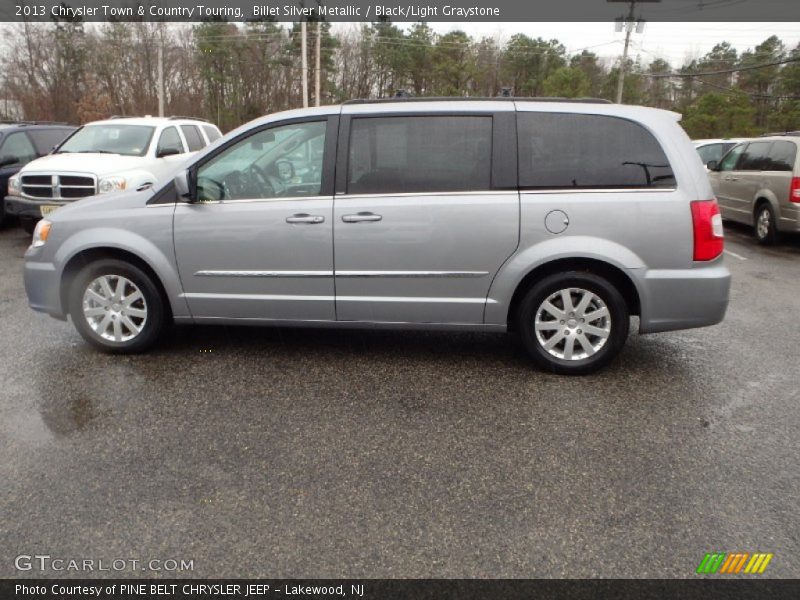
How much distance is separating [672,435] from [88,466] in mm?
3184

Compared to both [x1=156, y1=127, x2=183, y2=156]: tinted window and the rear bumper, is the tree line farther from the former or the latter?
the rear bumper

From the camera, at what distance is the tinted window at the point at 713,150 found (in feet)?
44.6

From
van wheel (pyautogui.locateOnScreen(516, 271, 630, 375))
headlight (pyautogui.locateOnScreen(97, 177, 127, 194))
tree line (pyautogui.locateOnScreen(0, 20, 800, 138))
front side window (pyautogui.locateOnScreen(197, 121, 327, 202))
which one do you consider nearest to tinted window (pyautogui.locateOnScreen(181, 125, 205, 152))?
headlight (pyautogui.locateOnScreen(97, 177, 127, 194))

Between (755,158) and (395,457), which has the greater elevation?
(755,158)

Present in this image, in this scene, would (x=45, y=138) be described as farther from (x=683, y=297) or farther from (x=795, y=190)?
(x=795, y=190)

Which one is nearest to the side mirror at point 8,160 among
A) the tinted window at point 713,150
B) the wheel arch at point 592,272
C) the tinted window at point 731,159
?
the wheel arch at point 592,272

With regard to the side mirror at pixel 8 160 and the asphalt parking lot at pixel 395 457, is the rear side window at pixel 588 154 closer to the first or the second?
the asphalt parking lot at pixel 395 457

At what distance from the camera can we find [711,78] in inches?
1745

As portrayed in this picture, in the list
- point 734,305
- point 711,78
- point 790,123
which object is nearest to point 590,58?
point 711,78

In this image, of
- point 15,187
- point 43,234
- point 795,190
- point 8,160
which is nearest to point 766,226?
point 795,190

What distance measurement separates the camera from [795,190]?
366 inches

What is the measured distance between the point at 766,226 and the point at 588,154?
24.8ft

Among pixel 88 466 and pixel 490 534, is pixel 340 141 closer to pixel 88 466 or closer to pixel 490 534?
pixel 88 466

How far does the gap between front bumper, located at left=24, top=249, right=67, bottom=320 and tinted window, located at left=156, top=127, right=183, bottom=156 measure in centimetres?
555
